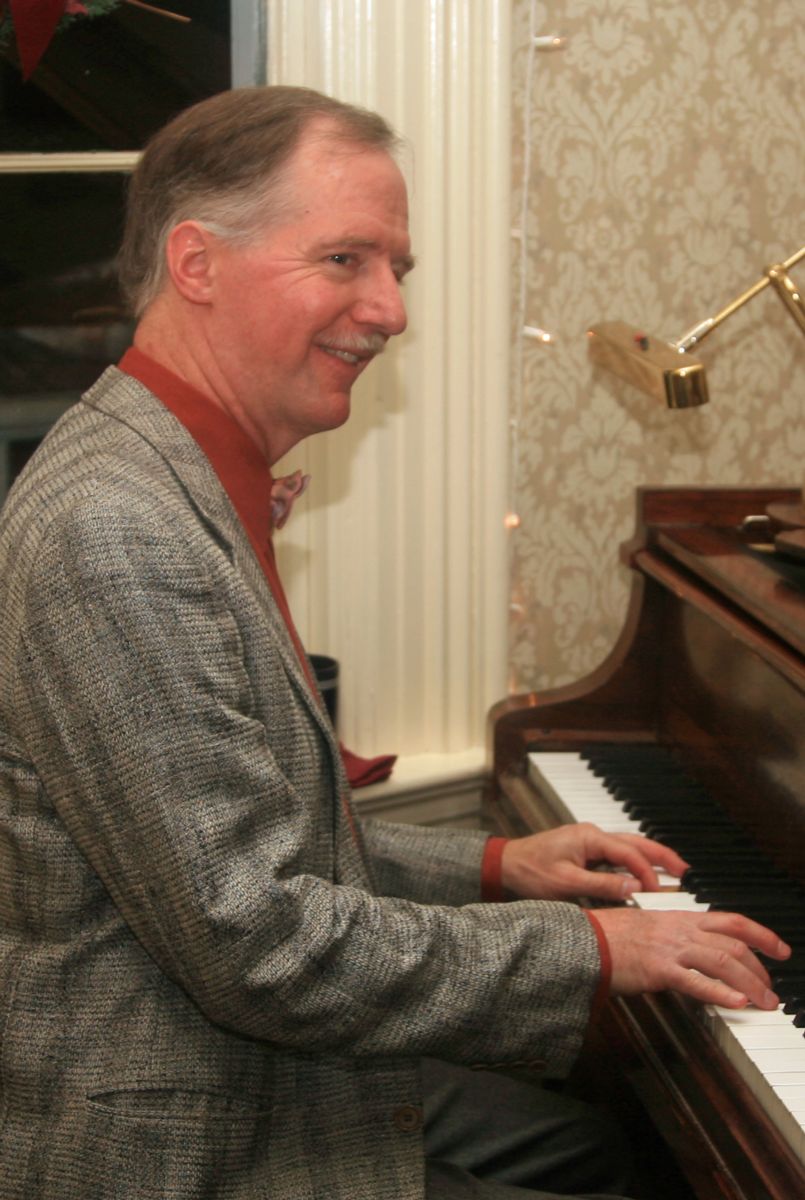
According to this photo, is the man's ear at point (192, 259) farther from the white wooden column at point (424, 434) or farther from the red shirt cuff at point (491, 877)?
the white wooden column at point (424, 434)

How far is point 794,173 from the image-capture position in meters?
2.63

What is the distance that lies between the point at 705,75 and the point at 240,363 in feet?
5.03

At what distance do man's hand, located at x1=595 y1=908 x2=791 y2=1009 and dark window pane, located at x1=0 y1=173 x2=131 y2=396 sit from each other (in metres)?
1.45

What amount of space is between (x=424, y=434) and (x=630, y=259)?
0.53 metres

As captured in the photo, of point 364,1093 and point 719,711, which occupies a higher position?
point 719,711

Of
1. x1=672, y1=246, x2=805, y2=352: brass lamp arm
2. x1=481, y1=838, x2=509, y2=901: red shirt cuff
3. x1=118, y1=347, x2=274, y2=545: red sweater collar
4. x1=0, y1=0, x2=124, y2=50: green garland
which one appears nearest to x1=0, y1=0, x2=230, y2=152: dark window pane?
x1=0, y1=0, x2=124, y2=50: green garland

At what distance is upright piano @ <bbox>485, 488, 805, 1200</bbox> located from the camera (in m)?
1.24

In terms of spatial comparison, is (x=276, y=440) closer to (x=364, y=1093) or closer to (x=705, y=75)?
(x=364, y=1093)

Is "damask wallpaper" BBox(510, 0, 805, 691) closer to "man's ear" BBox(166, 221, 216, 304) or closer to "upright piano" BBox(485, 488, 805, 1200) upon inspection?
"upright piano" BBox(485, 488, 805, 1200)

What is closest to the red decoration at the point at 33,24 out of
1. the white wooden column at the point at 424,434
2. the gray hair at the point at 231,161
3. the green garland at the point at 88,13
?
the green garland at the point at 88,13

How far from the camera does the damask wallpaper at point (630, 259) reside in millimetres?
2535

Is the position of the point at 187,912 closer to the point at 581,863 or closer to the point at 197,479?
the point at 197,479

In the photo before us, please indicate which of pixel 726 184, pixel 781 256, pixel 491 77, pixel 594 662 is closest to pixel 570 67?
pixel 491 77

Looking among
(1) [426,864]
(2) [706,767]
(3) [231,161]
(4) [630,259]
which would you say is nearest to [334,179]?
(3) [231,161]
